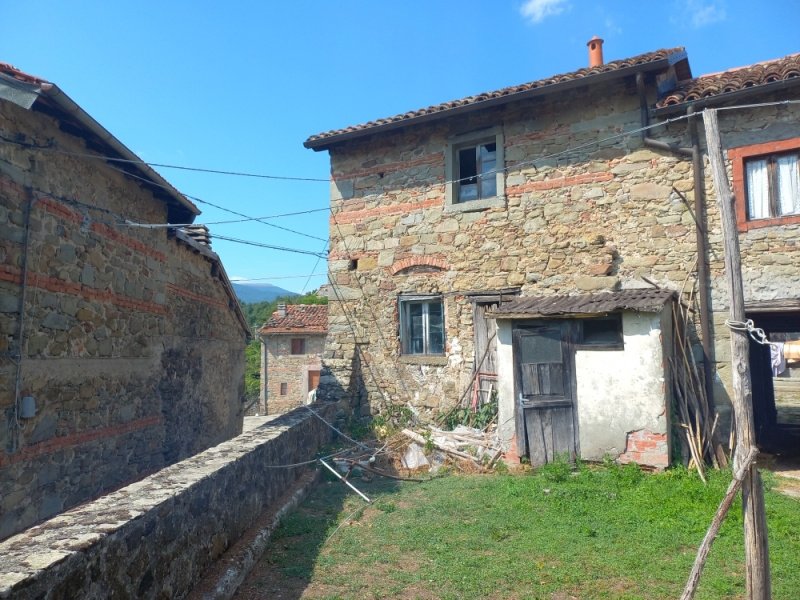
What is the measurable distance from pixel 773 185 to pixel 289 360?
790 inches

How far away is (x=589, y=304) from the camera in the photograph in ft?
24.0

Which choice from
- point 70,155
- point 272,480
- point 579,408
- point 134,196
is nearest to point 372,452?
point 272,480

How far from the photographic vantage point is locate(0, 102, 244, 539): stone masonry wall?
198 inches

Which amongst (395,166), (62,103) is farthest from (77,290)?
(395,166)

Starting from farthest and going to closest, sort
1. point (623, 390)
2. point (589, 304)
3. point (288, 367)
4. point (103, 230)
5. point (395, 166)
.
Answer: point (288, 367)
point (395, 166)
point (589, 304)
point (623, 390)
point (103, 230)

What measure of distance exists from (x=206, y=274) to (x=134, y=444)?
364cm

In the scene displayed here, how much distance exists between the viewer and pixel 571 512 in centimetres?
561

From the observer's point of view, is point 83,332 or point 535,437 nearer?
point 83,332

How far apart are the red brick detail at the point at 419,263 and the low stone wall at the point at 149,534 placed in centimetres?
502

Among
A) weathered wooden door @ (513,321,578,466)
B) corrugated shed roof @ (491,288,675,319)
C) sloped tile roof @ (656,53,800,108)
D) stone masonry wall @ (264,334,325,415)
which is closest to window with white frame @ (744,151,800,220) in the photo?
sloped tile roof @ (656,53,800,108)

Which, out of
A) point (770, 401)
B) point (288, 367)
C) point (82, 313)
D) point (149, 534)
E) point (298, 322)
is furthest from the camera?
point (298, 322)

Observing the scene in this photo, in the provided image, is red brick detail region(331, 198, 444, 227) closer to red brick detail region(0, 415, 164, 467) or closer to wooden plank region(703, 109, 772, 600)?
red brick detail region(0, 415, 164, 467)

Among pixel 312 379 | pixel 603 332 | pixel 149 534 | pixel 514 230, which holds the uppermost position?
pixel 514 230

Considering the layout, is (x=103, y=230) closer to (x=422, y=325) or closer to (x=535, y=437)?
(x=422, y=325)
